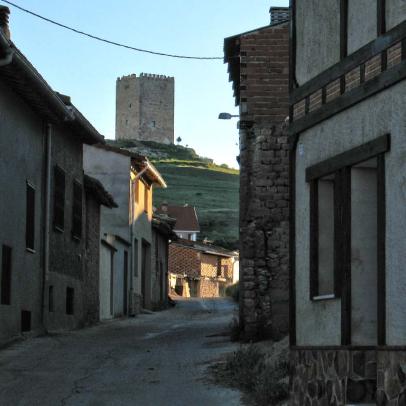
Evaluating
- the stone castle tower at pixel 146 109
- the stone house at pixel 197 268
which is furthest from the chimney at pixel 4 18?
the stone castle tower at pixel 146 109

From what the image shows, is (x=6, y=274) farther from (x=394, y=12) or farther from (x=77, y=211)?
(x=394, y=12)

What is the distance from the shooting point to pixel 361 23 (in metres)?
Result: 9.62

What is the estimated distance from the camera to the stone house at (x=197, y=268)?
62.2 m

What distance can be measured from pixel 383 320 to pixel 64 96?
1306cm

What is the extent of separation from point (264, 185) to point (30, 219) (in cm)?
467

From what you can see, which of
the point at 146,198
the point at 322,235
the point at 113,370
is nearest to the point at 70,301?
the point at 113,370

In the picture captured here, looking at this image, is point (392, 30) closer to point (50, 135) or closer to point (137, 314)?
point (50, 135)

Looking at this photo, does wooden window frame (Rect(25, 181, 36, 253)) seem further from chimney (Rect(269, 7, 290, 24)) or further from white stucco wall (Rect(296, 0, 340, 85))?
white stucco wall (Rect(296, 0, 340, 85))

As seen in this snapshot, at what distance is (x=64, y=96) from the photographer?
2047 centimetres

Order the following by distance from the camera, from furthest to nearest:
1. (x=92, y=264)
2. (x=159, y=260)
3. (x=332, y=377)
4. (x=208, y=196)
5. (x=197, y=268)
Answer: (x=208, y=196), (x=197, y=268), (x=159, y=260), (x=92, y=264), (x=332, y=377)

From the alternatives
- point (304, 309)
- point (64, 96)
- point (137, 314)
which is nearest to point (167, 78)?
point (137, 314)

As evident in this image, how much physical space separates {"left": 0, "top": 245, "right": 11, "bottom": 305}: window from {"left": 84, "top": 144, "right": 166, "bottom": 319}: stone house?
36.5 ft

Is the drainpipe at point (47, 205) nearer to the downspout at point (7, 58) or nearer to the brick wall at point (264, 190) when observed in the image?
the brick wall at point (264, 190)

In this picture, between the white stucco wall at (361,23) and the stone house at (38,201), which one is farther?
the stone house at (38,201)
